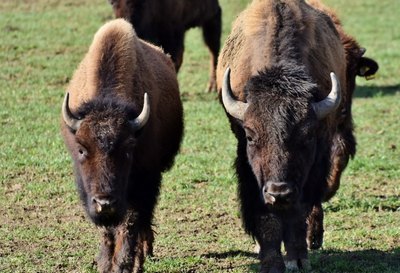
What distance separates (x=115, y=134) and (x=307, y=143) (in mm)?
1431

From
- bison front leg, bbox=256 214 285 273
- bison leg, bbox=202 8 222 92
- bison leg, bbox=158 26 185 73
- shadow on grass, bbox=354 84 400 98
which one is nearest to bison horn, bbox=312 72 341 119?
bison front leg, bbox=256 214 285 273

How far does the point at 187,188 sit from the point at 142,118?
3.44m

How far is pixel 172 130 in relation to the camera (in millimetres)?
9289

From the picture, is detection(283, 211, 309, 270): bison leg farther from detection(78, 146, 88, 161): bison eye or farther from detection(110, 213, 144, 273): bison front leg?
detection(78, 146, 88, 161): bison eye

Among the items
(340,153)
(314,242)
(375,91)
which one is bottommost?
(375,91)

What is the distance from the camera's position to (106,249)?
26.5 ft

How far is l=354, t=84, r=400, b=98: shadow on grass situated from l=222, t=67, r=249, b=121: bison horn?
8917mm

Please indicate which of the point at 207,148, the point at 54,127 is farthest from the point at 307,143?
the point at 54,127

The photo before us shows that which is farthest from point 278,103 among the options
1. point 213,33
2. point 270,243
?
point 213,33

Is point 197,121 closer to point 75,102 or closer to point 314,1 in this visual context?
point 314,1

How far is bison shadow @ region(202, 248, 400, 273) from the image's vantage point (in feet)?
27.5

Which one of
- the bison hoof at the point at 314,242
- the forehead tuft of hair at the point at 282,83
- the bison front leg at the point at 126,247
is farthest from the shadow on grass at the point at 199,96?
the forehead tuft of hair at the point at 282,83

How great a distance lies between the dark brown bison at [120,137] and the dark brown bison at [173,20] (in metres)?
5.62

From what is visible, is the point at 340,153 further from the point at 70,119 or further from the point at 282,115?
the point at 70,119
